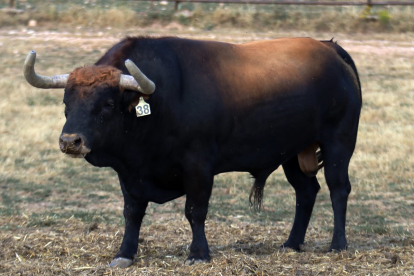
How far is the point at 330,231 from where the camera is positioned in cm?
663

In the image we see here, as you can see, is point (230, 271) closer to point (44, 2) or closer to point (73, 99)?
point (73, 99)

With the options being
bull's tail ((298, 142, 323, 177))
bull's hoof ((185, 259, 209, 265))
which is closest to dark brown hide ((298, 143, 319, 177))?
bull's tail ((298, 142, 323, 177))

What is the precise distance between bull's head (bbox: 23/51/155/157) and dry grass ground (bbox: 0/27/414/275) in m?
1.11

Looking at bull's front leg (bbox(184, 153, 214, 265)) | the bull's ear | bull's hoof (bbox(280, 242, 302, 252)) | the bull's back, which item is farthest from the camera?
bull's hoof (bbox(280, 242, 302, 252))

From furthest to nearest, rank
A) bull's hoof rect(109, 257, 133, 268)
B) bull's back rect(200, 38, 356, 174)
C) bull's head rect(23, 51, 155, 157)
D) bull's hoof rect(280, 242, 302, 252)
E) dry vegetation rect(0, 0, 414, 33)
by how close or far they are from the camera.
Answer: dry vegetation rect(0, 0, 414, 33) < bull's hoof rect(280, 242, 302, 252) < bull's back rect(200, 38, 356, 174) < bull's hoof rect(109, 257, 133, 268) < bull's head rect(23, 51, 155, 157)

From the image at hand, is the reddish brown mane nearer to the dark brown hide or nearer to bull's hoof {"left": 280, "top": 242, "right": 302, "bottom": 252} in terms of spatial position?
the dark brown hide

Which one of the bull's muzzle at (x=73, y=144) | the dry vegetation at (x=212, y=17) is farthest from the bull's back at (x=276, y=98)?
the dry vegetation at (x=212, y=17)

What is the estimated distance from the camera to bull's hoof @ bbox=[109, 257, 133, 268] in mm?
5313

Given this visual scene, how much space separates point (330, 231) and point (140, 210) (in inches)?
85.4

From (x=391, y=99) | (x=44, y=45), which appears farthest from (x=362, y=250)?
(x=44, y=45)

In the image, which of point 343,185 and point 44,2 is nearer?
point 343,185

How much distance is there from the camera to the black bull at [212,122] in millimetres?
4965

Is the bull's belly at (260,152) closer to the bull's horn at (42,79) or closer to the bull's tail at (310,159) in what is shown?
the bull's tail at (310,159)

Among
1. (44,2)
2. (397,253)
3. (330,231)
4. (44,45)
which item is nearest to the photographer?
(397,253)
